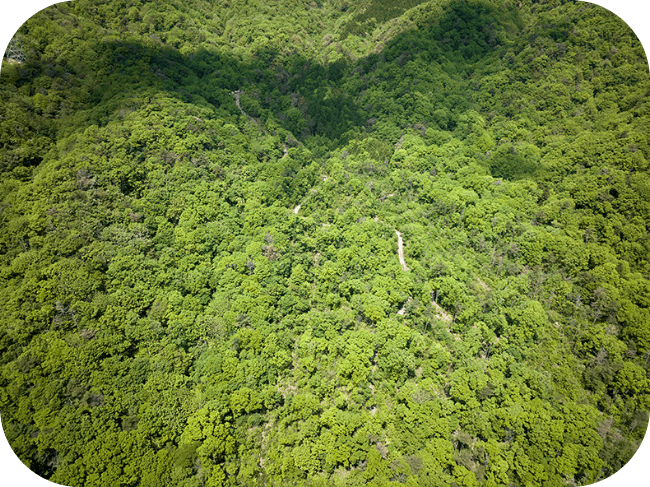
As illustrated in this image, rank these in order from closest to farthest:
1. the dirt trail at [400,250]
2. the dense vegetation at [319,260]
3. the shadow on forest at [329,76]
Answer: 1. the dense vegetation at [319,260]
2. the dirt trail at [400,250]
3. the shadow on forest at [329,76]

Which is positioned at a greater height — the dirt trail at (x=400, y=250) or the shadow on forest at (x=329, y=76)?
the shadow on forest at (x=329, y=76)

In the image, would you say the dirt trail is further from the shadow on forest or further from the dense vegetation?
the shadow on forest

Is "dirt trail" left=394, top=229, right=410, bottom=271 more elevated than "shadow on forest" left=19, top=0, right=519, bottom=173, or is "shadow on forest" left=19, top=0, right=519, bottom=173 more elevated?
"shadow on forest" left=19, top=0, right=519, bottom=173

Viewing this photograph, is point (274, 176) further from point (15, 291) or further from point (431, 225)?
point (15, 291)

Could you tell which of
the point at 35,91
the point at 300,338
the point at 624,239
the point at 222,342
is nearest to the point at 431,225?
the point at 624,239

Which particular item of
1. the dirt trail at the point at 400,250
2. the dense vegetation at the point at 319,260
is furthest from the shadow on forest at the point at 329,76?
the dirt trail at the point at 400,250

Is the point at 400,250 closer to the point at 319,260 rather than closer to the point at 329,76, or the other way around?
the point at 319,260

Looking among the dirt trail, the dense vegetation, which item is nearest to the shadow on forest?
the dense vegetation

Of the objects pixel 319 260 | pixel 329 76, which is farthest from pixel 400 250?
pixel 329 76

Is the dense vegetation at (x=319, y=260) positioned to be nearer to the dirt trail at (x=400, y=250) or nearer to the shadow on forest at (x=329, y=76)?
the shadow on forest at (x=329, y=76)
